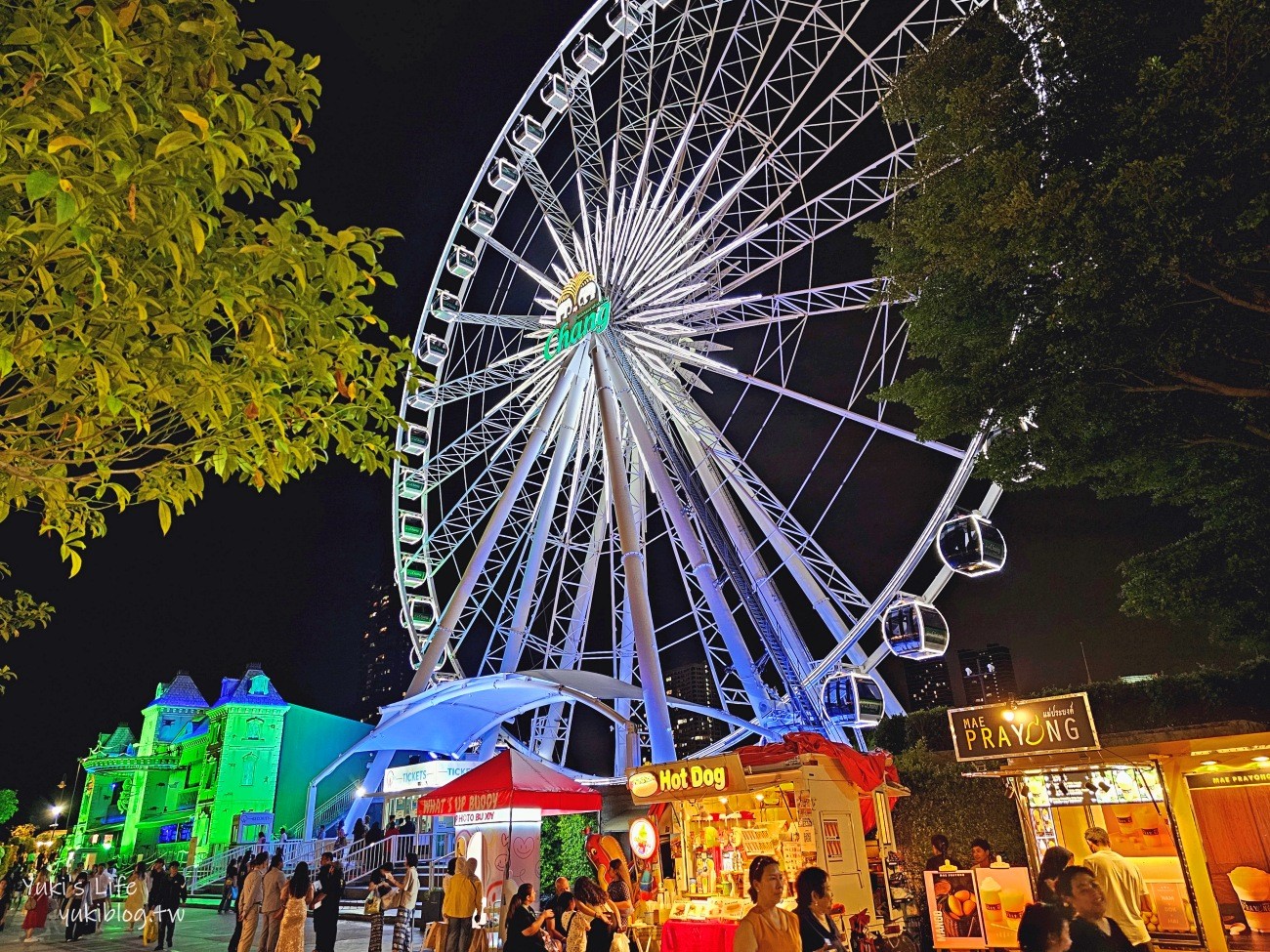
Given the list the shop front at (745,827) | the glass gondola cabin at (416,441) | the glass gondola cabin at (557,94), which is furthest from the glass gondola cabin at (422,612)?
the shop front at (745,827)

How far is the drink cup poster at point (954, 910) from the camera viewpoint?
29.2 ft

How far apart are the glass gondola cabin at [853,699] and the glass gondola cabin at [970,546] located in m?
3.27

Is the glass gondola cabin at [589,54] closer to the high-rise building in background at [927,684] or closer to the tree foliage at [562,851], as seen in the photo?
the tree foliage at [562,851]

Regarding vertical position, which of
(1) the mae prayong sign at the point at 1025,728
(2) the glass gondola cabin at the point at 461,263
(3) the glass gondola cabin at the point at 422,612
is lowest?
(1) the mae prayong sign at the point at 1025,728

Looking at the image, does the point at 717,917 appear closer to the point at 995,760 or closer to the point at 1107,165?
the point at 995,760

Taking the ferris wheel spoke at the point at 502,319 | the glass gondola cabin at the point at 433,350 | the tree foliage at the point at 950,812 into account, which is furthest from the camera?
the glass gondola cabin at the point at 433,350

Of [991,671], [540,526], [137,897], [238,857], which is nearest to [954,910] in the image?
[540,526]

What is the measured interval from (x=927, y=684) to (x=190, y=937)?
73.5 meters

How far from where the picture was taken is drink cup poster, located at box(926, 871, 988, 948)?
8.89m

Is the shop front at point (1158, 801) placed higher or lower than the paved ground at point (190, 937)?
higher

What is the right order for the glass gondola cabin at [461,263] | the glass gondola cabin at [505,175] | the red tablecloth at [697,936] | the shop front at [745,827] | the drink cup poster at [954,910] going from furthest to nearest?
the glass gondola cabin at [461,263] → the glass gondola cabin at [505,175] → the drink cup poster at [954,910] → the shop front at [745,827] → the red tablecloth at [697,936]

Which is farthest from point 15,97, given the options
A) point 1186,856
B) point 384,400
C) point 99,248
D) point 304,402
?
point 1186,856

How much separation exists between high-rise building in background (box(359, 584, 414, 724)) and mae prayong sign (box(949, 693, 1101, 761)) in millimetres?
100044

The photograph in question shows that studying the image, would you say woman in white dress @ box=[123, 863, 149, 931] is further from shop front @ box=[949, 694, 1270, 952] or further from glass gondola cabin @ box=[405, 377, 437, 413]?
shop front @ box=[949, 694, 1270, 952]
